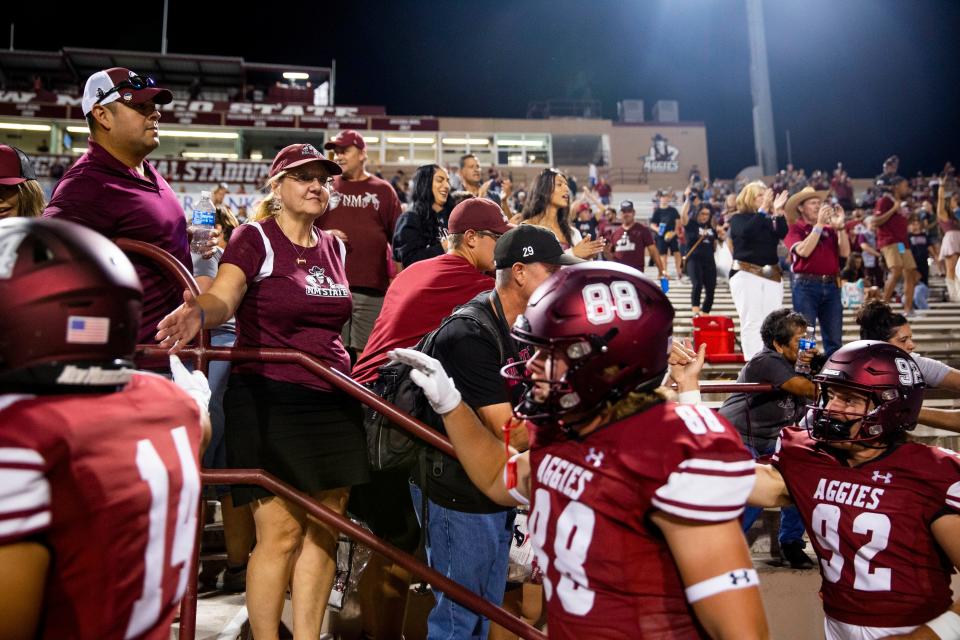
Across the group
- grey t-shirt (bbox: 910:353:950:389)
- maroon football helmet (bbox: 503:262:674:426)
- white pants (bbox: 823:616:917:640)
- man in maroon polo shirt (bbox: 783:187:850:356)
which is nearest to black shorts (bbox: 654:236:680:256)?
man in maroon polo shirt (bbox: 783:187:850:356)

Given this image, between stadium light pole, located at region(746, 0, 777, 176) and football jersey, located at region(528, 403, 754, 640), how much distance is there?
104ft

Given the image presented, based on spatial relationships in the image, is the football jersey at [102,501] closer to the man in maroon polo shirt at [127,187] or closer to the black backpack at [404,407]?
the black backpack at [404,407]

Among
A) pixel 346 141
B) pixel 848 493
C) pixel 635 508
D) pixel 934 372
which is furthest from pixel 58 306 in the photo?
pixel 934 372

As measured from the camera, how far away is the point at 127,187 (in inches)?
118

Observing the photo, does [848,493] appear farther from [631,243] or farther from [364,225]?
[631,243]

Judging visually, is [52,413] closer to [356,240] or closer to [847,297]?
[356,240]

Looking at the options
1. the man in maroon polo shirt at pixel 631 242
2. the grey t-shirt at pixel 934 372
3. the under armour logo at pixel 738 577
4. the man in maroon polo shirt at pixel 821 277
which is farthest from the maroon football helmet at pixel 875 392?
the man in maroon polo shirt at pixel 631 242

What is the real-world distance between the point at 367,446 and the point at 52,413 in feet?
6.36

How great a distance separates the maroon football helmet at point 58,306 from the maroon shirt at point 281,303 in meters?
1.58

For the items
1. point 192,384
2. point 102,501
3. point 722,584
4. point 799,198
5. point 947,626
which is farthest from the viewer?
point 799,198

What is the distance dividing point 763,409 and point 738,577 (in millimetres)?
3771

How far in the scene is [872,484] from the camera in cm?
268

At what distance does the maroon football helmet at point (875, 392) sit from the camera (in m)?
2.74

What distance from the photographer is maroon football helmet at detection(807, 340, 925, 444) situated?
274cm
